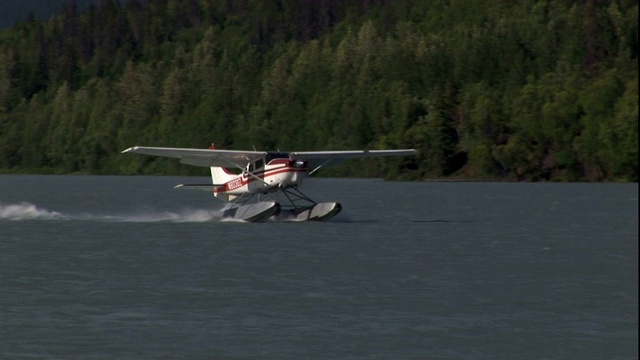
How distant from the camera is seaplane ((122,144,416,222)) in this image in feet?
109

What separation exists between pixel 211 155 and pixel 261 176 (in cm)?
198

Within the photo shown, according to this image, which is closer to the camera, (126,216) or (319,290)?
(319,290)

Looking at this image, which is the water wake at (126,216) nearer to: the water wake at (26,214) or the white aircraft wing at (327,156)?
the water wake at (26,214)

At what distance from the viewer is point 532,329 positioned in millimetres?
15312

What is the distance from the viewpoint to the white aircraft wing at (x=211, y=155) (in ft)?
114

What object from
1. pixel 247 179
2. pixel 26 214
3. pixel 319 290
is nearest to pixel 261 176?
pixel 247 179

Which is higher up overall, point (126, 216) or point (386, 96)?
point (126, 216)

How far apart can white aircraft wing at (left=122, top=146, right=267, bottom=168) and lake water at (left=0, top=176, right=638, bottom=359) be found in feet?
6.09

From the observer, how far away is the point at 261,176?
3422 cm

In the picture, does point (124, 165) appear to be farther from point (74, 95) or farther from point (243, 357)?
point (243, 357)

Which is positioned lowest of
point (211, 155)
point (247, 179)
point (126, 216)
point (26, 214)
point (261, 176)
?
point (126, 216)

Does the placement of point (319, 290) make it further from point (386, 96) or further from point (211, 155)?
point (386, 96)

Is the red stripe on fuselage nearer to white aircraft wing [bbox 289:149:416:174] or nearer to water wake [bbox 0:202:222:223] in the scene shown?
water wake [bbox 0:202:222:223]

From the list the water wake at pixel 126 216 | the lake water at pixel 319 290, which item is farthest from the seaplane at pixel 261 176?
the water wake at pixel 126 216
